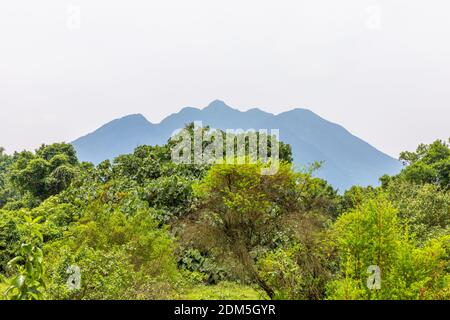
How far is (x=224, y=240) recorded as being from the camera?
25.7 ft

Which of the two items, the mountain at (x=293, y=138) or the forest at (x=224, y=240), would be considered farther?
the mountain at (x=293, y=138)

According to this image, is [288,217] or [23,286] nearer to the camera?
[23,286]

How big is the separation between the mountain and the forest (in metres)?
54.6

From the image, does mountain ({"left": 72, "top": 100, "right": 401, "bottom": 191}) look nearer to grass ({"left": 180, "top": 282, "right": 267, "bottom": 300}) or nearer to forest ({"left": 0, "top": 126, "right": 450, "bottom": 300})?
forest ({"left": 0, "top": 126, "right": 450, "bottom": 300})

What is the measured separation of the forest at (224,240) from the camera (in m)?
3.77

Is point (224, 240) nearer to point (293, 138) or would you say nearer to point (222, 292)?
point (222, 292)

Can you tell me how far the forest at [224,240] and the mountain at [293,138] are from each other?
179 feet

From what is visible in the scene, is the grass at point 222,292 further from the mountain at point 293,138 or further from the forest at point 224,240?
the mountain at point 293,138

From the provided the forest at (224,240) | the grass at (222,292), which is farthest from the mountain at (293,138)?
the grass at (222,292)

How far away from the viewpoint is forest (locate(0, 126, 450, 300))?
377cm

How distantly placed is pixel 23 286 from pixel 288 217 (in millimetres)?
5891

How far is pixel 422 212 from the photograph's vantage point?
38.5 ft
